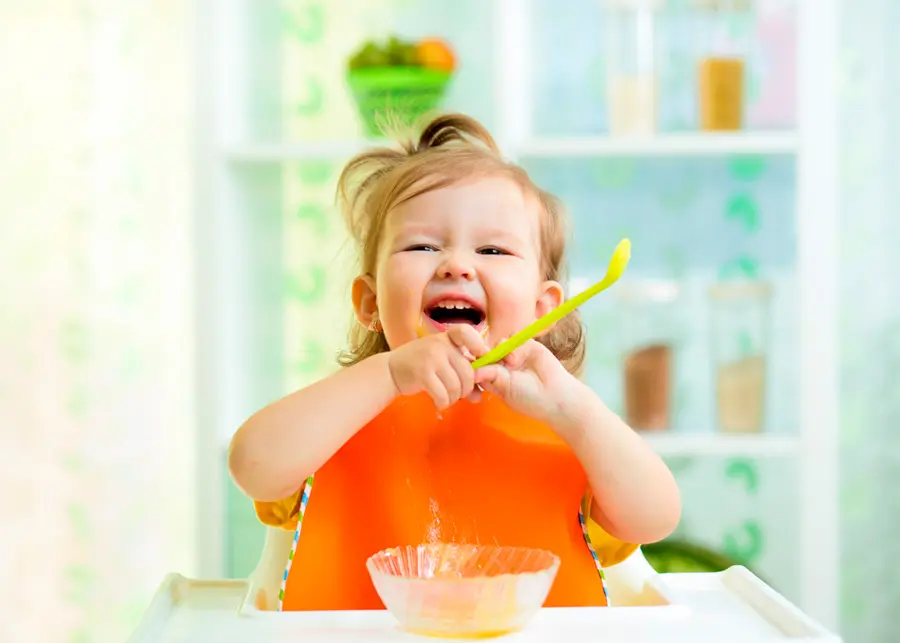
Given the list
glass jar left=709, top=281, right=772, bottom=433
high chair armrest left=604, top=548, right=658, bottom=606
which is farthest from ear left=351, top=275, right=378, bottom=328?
glass jar left=709, top=281, right=772, bottom=433

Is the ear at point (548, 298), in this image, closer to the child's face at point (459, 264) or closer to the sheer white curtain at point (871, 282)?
the child's face at point (459, 264)

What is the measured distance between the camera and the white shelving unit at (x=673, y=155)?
2.23m

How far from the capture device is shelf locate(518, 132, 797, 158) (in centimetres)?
227

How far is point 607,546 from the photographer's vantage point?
3.46 feet

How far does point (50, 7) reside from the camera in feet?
8.44

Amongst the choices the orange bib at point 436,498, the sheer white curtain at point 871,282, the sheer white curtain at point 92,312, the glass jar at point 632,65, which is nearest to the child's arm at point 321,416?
the orange bib at point 436,498

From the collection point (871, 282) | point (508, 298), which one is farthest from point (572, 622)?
point (871, 282)

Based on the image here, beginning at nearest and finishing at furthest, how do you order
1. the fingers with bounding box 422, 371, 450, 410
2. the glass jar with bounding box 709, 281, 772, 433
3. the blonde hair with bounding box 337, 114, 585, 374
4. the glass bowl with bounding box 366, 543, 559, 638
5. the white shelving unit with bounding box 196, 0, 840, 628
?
the glass bowl with bounding box 366, 543, 559, 638 < the fingers with bounding box 422, 371, 450, 410 < the blonde hair with bounding box 337, 114, 585, 374 < the white shelving unit with bounding box 196, 0, 840, 628 < the glass jar with bounding box 709, 281, 772, 433

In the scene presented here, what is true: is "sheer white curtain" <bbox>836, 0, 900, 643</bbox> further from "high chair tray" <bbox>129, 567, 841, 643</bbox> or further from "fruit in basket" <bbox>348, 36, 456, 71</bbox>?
"high chair tray" <bbox>129, 567, 841, 643</bbox>

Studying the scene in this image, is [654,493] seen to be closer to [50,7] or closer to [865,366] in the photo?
[865,366]

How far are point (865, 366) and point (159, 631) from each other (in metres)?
2.13

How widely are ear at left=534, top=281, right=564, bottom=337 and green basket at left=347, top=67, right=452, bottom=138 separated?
1.13 meters

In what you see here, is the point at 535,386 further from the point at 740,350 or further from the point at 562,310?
the point at 740,350

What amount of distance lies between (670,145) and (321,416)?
1.54 meters
